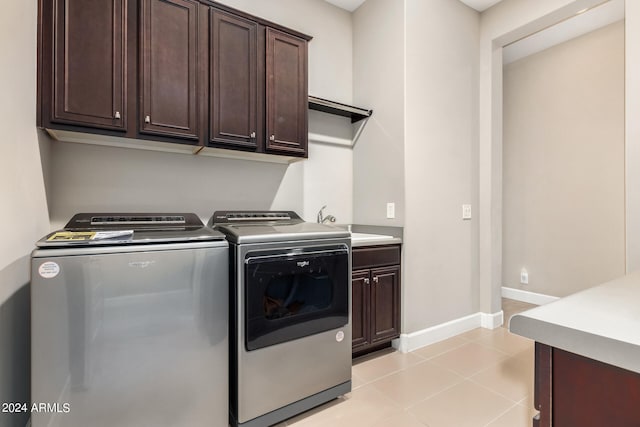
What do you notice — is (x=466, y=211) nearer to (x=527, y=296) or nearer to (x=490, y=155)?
(x=490, y=155)

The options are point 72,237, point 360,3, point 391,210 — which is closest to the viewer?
point 72,237

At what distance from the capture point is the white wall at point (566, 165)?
3.20 m

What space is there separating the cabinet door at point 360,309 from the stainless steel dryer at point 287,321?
1.16 feet

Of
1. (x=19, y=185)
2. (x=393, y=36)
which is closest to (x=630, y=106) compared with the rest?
(x=393, y=36)

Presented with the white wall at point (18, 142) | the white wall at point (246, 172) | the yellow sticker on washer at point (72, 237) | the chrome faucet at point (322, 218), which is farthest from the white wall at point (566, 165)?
the white wall at point (18, 142)

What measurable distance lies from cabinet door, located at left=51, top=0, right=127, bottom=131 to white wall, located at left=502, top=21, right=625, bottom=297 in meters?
4.25

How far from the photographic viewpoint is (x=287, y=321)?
1731 millimetres

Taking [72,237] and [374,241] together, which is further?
[374,241]

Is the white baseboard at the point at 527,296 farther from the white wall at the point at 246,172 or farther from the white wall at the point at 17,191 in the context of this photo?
the white wall at the point at 17,191

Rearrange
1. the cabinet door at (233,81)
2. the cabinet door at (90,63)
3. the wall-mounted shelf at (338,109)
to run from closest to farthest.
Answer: the cabinet door at (90,63)
the cabinet door at (233,81)
the wall-mounted shelf at (338,109)

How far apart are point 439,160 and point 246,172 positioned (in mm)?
1714

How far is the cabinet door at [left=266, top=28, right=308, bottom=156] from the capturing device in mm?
2244

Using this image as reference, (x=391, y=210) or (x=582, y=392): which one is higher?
(x=391, y=210)

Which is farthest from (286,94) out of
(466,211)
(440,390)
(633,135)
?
(633,135)
